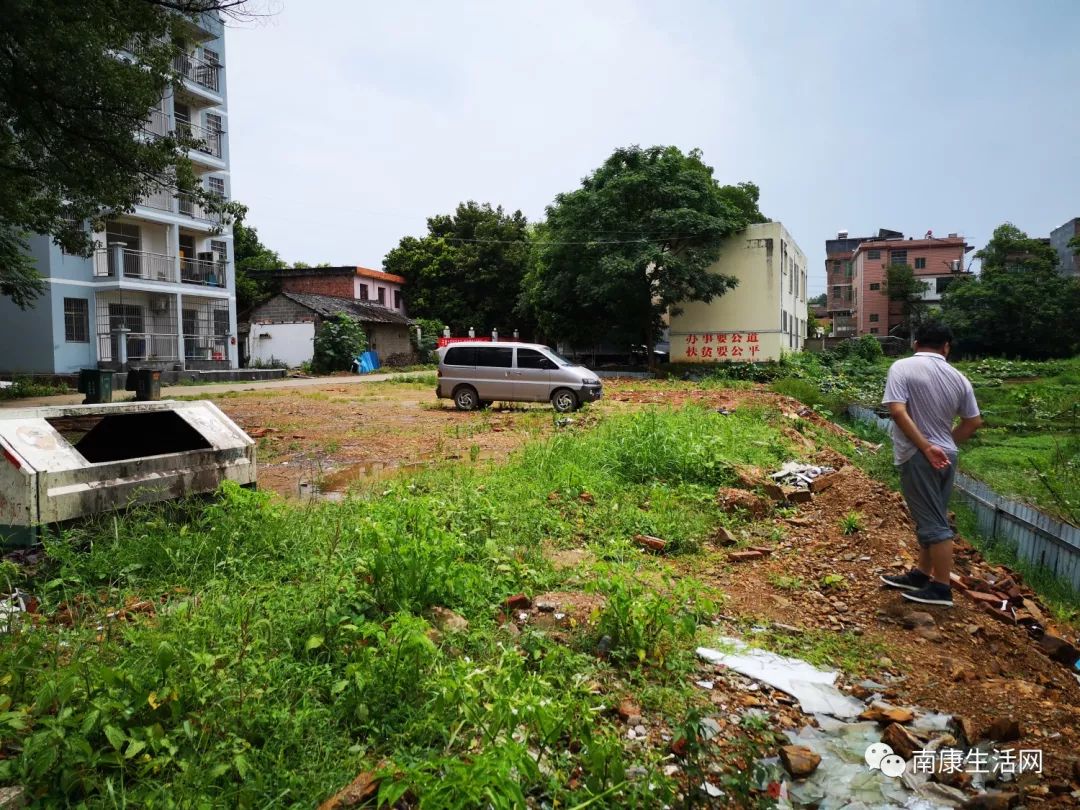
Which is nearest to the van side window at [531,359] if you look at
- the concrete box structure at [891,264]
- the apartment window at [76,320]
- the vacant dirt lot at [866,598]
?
the vacant dirt lot at [866,598]

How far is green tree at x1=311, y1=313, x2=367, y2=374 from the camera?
34062 millimetres

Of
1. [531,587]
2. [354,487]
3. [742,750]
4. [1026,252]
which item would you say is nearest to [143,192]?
[354,487]

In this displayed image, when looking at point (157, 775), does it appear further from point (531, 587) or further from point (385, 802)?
point (531, 587)

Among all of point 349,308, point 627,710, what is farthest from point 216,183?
point 627,710

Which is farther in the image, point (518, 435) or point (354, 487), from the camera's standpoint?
point (518, 435)

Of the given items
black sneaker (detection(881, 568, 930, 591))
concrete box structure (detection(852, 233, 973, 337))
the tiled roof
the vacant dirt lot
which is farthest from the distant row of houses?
black sneaker (detection(881, 568, 930, 591))

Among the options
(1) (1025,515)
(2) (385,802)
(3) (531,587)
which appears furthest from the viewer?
(1) (1025,515)

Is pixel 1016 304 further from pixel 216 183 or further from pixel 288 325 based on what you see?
pixel 216 183

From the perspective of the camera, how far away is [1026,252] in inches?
1823

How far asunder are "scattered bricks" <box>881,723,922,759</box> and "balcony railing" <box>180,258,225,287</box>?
31.1m

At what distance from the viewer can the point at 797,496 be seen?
23.7 feet

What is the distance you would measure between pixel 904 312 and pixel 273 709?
60947mm

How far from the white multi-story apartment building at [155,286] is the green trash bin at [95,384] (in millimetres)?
12871

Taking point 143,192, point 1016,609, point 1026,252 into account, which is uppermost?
point 1026,252
